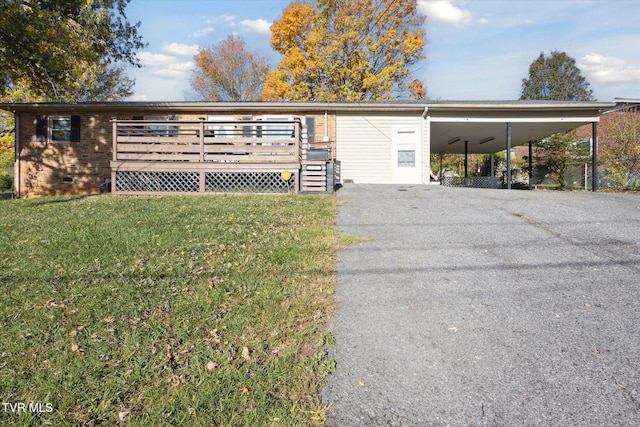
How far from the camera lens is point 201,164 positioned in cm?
1053

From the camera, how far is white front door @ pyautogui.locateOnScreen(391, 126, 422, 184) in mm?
13992

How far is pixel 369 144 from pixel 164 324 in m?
11.7

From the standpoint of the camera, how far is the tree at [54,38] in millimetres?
12188

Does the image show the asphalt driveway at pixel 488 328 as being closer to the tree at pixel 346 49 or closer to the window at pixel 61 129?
the window at pixel 61 129

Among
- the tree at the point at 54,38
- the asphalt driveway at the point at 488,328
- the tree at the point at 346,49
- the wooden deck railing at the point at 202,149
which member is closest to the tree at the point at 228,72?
the tree at the point at 346,49

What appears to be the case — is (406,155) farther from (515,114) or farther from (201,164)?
(201,164)

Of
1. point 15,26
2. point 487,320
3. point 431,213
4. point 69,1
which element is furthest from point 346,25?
point 487,320

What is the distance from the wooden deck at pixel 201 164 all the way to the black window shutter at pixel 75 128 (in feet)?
12.5

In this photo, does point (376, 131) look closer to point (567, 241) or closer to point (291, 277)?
point (567, 241)

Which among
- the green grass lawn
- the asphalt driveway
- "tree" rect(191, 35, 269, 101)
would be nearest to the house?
the green grass lawn

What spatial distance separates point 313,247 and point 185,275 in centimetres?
164

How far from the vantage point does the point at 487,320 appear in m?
3.22

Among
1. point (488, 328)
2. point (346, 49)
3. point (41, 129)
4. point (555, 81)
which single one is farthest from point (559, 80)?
point (488, 328)

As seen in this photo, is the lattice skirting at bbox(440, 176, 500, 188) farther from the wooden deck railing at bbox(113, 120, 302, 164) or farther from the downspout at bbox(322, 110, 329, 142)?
the wooden deck railing at bbox(113, 120, 302, 164)
